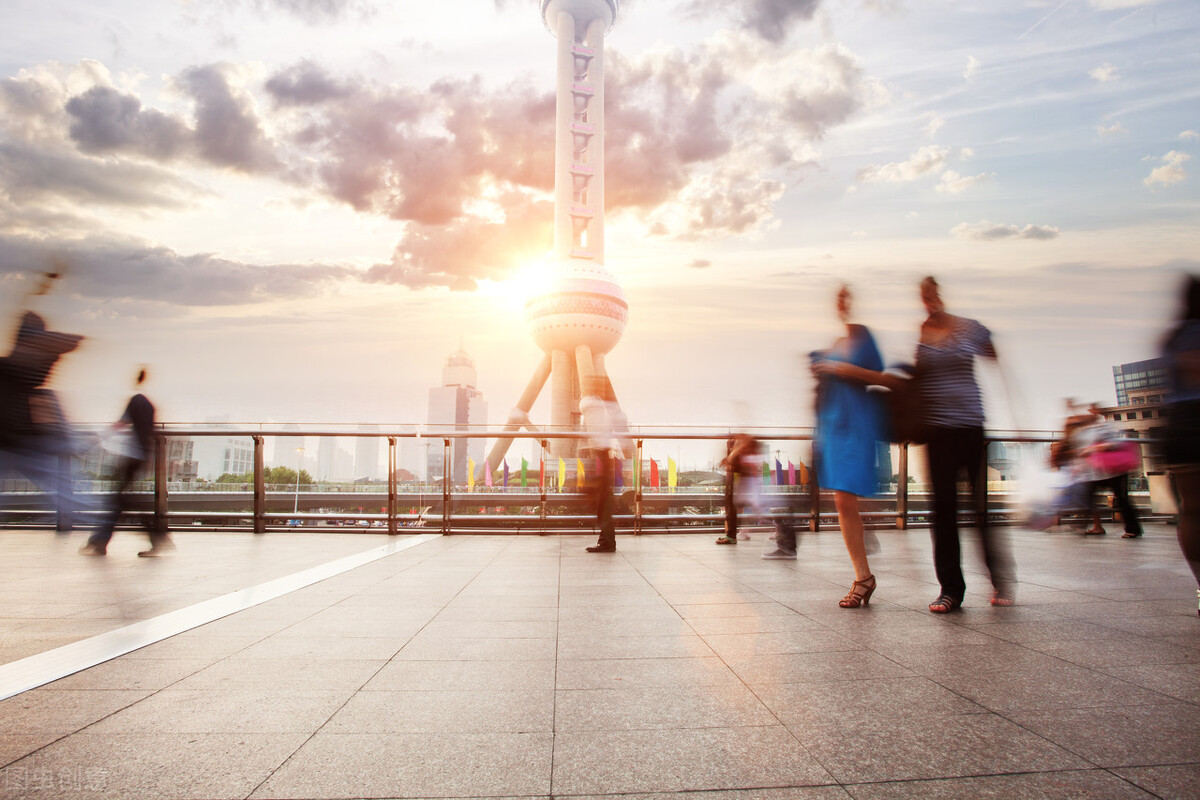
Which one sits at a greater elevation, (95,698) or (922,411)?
(922,411)

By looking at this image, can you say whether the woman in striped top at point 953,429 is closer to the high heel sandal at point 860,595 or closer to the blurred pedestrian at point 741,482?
the high heel sandal at point 860,595

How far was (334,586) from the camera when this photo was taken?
5.23m

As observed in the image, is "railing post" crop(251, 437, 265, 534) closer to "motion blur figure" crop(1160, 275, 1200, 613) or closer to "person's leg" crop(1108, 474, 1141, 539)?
"motion blur figure" crop(1160, 275, 1200, 613)

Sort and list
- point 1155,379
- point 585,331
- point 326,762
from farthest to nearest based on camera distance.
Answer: point 585,331 → point 1155,379 → point 326,762

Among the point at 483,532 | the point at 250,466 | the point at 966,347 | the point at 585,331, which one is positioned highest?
the point at 585,331

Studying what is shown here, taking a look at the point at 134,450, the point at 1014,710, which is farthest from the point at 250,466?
the point at 1014,710

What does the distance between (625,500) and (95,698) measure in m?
8.25

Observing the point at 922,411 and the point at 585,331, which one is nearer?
the point at 922,411

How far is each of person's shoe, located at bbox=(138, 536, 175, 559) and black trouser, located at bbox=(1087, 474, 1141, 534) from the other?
1118 centimetres

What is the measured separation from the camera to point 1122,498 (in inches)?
344

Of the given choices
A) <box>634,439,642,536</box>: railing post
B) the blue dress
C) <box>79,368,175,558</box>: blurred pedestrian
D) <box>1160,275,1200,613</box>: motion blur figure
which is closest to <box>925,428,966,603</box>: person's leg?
the blue dress

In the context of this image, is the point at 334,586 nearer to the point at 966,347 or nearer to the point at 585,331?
the point at 966,347

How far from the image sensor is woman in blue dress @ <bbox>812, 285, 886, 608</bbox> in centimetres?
436

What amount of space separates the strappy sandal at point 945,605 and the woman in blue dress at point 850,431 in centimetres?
37
